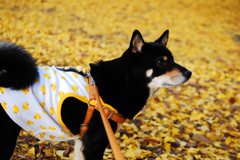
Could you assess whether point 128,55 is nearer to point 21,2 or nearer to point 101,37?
point 101,37

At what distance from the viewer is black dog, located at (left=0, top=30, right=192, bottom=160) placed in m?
1.99

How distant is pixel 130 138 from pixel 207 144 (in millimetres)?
1363

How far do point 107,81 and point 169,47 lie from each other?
6.55 m

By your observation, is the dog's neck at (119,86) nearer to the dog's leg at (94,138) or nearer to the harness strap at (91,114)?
the harness strap at (91,114)

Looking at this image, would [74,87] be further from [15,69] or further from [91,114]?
[15,69]

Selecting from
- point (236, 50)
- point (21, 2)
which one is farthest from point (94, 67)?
point (21, 2)

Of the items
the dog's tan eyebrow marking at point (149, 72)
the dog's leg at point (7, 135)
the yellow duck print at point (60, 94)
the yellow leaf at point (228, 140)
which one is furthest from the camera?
the yellow leaf at point (228, 140)

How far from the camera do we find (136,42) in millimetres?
2354

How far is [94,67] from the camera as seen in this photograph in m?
2.39

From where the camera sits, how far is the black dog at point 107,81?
1986mm

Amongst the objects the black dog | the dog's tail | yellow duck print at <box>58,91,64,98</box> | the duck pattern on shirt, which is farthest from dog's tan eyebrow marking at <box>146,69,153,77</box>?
the dog's tail

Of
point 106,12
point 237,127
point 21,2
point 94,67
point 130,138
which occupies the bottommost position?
point 237,127

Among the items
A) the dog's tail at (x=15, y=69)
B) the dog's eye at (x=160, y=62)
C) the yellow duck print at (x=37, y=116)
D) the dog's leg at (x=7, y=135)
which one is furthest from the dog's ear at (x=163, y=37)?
the dog's leg at (x=7, y=135)

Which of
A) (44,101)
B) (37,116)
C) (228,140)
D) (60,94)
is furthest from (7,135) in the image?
(228,140)
